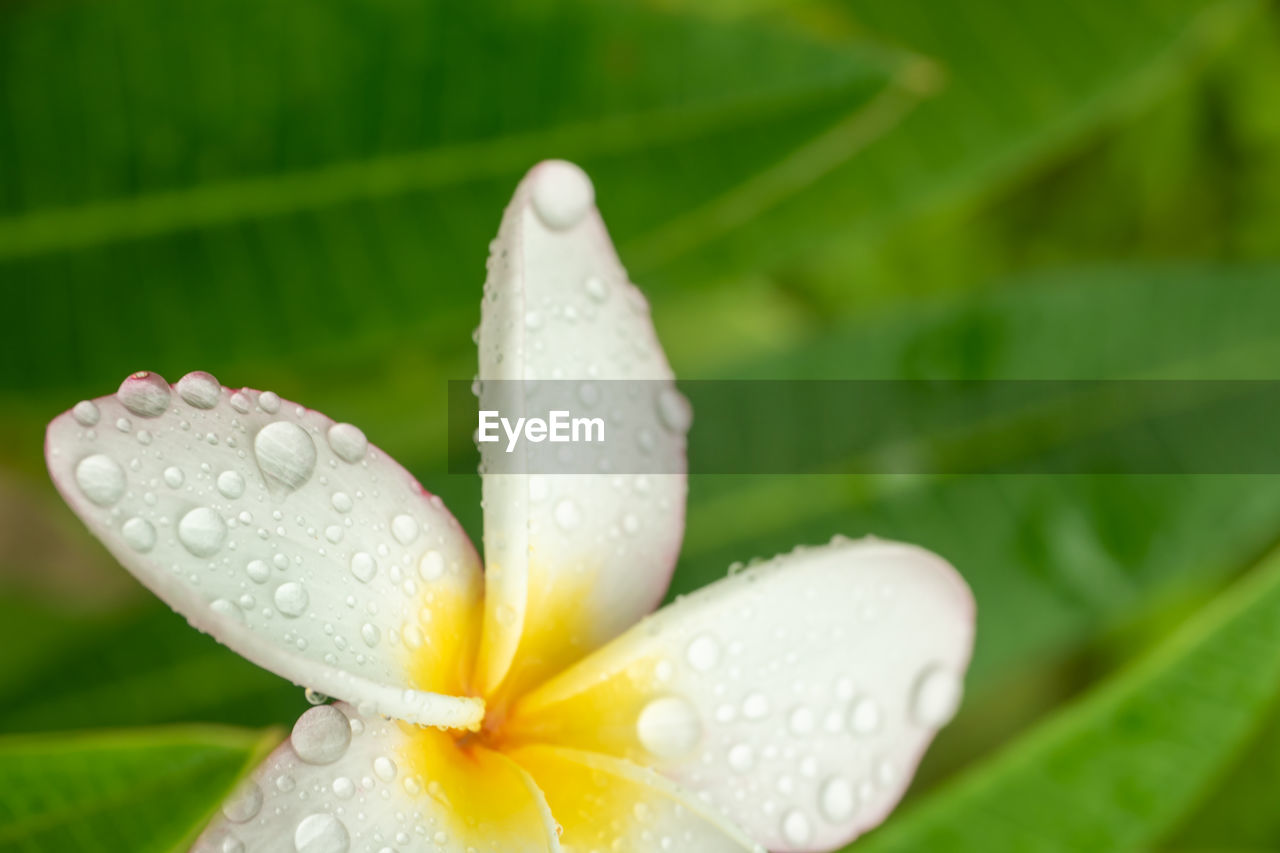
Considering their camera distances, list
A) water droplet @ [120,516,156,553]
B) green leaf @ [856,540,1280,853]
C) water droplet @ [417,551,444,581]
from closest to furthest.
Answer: water droplet @ [120,516,156,553], water droplet @ [417,551,444,581], green leaf @ [856,540,1280,853]

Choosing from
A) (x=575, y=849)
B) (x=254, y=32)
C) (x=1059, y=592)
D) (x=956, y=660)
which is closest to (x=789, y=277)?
(x=1059, y=592)

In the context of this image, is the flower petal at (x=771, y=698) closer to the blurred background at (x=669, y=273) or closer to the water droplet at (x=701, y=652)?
the water droplet at (x=701, y=652)

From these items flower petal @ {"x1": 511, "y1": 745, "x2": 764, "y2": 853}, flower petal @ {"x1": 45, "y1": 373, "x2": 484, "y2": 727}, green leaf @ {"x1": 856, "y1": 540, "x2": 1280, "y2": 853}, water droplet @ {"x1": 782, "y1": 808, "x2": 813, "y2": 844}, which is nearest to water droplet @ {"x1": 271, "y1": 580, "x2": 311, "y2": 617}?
flower petal @ {"x1": 45, "y1": 373, "x2": 484, "y2": 727}

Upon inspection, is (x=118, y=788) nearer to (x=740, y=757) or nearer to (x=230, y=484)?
(x=230, y=484)

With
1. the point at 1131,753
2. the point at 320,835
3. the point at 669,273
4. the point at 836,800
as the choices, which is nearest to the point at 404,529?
the point at 320,835

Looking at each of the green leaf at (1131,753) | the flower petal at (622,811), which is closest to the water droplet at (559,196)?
the flower petal at (622,811)

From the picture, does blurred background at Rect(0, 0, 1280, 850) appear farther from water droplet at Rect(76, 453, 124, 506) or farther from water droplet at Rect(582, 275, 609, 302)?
water droplet at Rect(582, 275, 609, 302)

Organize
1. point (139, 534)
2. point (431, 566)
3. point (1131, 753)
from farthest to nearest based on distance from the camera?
point (1131, 753)
point (431, 566)
point (139, 534)
